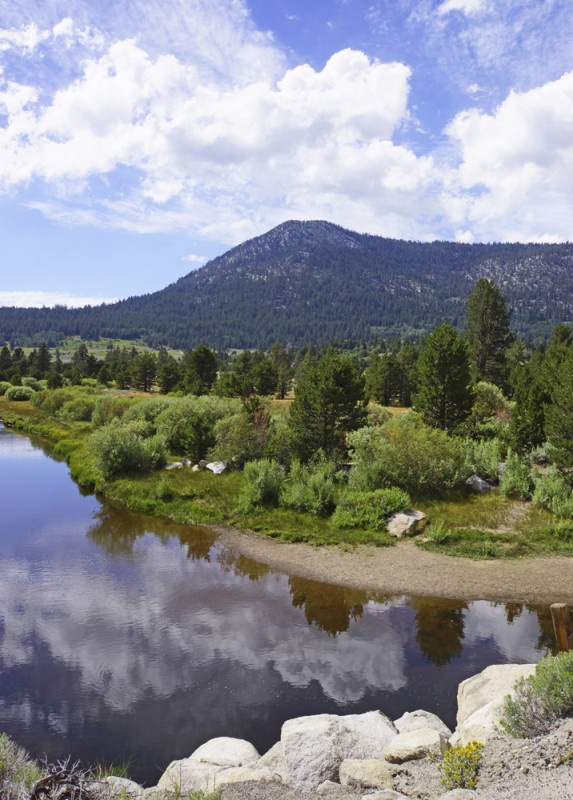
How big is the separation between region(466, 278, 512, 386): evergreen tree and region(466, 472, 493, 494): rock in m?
30.2

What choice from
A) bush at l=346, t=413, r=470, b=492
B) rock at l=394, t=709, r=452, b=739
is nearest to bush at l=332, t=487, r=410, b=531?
bush at l=346, t=413, r=470, b=492

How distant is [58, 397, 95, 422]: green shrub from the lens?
64.2 metres

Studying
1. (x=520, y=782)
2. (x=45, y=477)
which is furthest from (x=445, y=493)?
(x=45, y=477)

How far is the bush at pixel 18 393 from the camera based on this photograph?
87.1 m

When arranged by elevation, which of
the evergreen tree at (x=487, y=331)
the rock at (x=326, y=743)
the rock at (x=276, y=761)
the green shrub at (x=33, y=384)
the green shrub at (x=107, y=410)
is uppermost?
Result: the evergreen tree at (x=487, y=331)

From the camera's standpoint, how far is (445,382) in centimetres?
3466

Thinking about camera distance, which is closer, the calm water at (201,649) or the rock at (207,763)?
the rock at (207,763)

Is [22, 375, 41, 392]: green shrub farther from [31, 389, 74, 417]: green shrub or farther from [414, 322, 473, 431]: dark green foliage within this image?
[414, 322, 473, 431]: dark green foliage

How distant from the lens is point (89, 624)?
15.8 m

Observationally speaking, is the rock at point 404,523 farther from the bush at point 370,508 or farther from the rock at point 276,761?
the rock at point 276,761

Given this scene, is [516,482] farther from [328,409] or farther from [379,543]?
[328,409]

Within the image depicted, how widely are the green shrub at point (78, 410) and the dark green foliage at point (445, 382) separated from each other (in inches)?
1880

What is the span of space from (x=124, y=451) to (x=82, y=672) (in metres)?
22.7

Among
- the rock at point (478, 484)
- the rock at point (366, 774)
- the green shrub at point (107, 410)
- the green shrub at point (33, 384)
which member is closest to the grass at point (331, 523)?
the rock at point (478, 484)
